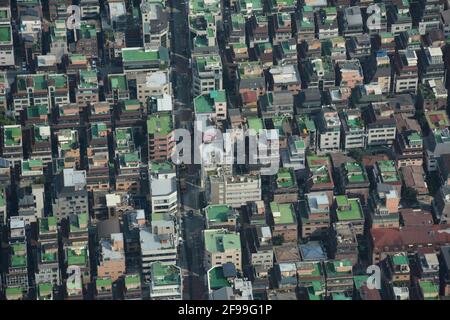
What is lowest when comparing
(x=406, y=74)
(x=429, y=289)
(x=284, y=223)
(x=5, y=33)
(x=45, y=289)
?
(x=429, y=289)

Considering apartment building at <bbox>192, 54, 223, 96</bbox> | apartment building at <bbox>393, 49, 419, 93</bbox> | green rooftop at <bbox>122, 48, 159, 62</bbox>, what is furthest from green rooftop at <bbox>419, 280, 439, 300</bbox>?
green rooftop at <bbox>122, 48, 159, 62</bbox>

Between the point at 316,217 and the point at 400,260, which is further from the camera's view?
the point at 316,217

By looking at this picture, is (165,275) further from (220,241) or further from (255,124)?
(255,124)

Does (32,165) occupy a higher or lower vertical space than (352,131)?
lower

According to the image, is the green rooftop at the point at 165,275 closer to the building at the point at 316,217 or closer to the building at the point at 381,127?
the building at the point at 316,217

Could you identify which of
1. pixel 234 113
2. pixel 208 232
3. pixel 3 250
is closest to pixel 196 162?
pixel 234 113

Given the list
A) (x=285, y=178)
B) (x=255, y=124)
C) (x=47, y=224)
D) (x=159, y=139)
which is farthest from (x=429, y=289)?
(x=47, y=224)

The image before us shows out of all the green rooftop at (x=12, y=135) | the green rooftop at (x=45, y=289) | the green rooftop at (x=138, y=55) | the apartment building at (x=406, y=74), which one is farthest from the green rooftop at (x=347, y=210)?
the green rooftop at (x=12, y=135)

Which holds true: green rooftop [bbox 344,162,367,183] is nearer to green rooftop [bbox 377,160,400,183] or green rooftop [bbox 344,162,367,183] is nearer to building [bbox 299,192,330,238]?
green rooftop [bbox 377,160,400,183]
